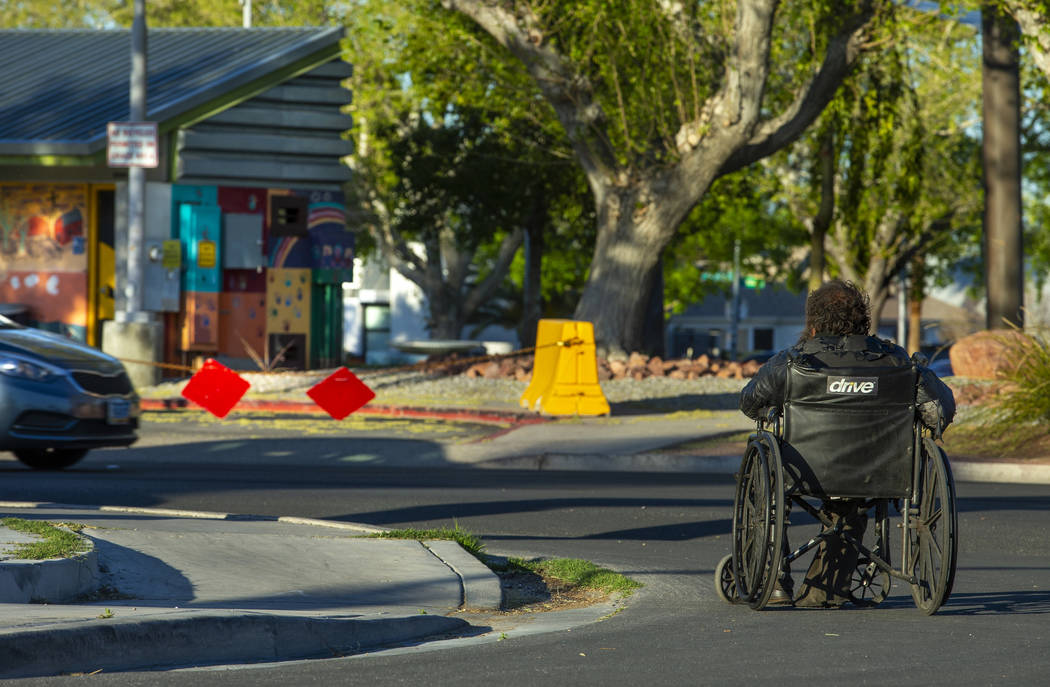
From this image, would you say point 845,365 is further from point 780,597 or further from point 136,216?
point 136,216

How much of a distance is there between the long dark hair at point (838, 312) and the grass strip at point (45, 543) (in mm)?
3384

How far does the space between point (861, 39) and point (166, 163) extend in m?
10.6

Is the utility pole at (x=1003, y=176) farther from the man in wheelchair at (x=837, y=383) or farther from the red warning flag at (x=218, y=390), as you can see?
the man in wheelchair at (x=837, y=383)

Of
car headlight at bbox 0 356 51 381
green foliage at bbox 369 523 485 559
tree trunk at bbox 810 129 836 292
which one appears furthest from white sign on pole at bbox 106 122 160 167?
green foliage at bbox 369 523 485 559

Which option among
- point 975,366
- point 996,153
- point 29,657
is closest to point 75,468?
point 29,657

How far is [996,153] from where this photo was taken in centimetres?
2400

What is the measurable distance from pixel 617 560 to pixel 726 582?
1633mm

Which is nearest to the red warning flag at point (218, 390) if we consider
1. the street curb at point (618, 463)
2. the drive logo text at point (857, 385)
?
the street curb at point (618, 463)

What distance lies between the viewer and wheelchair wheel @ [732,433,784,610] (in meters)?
6.39

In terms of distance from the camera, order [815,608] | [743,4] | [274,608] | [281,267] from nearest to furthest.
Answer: [274,608], [815,608], [743,4], [281,267]

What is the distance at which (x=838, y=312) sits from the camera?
6863mm

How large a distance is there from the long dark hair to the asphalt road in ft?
4.08

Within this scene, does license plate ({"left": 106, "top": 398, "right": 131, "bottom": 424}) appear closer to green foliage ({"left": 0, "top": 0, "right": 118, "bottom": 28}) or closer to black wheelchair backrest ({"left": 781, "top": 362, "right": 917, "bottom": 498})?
black wheelchair backrest ({"left": 781, "top": 362, "right": 917, "bottom": 498})

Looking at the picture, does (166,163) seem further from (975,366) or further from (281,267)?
(975,366)
